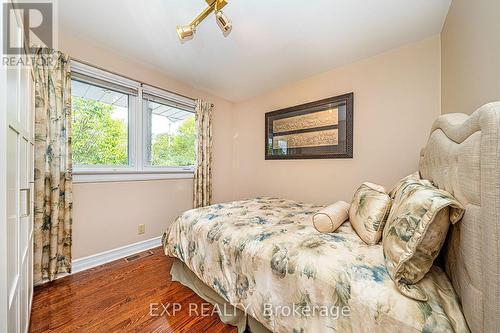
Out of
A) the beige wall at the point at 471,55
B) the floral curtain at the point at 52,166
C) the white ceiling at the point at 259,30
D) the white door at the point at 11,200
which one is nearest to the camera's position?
the white door at the point at 11,200

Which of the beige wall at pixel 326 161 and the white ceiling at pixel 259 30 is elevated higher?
the white ceiling at pixel 259 30

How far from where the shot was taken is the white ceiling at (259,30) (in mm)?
1582

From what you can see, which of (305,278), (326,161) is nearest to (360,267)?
(305,278)

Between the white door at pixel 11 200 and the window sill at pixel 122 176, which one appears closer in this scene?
the white door at pixel 11 200

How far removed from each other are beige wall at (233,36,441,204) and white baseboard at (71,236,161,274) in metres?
1.92

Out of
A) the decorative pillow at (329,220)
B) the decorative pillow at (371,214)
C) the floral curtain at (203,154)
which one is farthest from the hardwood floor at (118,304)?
the floral curtain at (203,154)

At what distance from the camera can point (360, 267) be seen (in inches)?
36.5

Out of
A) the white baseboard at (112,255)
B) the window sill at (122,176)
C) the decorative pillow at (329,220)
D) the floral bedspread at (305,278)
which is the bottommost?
the white baseboard at (112,255)

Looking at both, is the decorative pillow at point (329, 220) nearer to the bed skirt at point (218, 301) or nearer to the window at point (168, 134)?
the bed skirt at point (218, 301)

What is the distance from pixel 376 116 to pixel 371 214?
1.48 metres

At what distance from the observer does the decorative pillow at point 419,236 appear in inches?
29.1

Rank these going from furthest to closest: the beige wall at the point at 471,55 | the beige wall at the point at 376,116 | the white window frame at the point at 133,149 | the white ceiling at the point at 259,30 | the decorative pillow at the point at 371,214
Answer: the white window frame at the point at 133,149 < the beige wall at the point at 376,116 < the white ceiling at the point at 259,30 < the decorative pillow at the point at 371,214 < the beige wall at the point at 471,55

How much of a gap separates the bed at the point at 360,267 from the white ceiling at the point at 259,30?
1.12 meters

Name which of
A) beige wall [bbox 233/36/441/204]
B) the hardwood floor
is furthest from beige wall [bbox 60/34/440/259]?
the hardwood floor
